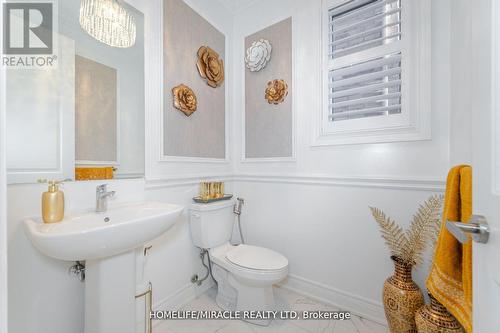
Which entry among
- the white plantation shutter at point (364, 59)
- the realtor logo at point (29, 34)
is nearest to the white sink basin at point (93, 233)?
the realtor logo at point (29, 34)

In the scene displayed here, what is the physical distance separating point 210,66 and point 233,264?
5.15ft

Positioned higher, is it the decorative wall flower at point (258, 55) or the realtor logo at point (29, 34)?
Answer: the decorative wall flower at point (258, 55)

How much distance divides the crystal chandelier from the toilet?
1157 mm

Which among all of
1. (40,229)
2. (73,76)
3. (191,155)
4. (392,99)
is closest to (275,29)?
(392,99)

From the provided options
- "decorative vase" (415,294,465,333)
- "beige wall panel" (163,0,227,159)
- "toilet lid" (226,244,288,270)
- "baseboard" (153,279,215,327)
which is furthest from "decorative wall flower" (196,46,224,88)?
"decorative vase" (415,294,465,333)

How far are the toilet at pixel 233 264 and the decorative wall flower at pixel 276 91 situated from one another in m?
0.94

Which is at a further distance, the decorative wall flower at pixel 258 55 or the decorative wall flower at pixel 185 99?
the decorative wall flower at pixel 258 55

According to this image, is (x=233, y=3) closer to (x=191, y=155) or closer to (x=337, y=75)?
(x=337, y=75)

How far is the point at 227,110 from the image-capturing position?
2.03 metres

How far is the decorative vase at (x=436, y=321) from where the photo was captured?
87 centimetres

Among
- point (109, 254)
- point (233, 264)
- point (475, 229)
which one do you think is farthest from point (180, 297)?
point (475, 229)

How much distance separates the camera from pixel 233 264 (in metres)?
1.40

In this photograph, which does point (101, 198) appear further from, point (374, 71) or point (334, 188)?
point (374, 71)

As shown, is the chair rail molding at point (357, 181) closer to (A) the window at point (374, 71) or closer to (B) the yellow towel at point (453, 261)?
(A) the window at point (374, 71)
